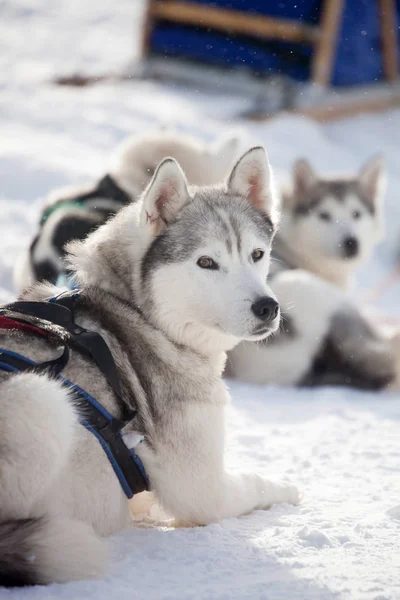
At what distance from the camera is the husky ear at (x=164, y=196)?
→ 2.69 m

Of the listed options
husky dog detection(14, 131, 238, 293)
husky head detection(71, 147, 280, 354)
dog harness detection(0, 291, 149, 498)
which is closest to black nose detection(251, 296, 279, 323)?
husky head detection(71, 147, 280, 354)

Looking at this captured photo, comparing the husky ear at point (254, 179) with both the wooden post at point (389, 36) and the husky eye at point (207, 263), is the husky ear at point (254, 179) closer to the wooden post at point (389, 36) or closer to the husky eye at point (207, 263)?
the husky eye at point (207, 263)

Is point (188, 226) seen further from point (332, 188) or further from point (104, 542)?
point (332, 188)

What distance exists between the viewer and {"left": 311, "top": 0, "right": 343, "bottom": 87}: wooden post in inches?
456

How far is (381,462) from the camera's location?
137 inches

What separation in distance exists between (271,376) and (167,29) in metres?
8.90

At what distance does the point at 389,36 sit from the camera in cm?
1242

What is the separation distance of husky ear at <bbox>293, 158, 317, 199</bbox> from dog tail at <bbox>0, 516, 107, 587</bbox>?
3.99 m

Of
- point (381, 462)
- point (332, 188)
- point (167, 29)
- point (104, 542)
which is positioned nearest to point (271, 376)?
point (381, 462)

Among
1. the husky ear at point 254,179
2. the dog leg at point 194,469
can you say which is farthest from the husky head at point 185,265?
the dog leg at point 194,469

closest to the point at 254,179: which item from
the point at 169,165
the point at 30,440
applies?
the point at 169,165

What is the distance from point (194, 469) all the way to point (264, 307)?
0.58 m

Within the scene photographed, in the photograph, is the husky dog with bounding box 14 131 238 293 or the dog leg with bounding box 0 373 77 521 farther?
the husky dog with bounding box 14 131 238 293

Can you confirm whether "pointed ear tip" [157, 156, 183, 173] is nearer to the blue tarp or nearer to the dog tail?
the dog tail
